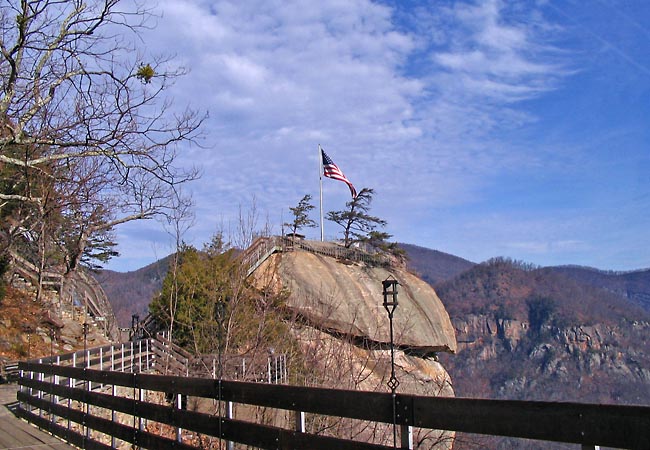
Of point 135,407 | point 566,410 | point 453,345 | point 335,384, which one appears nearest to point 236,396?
point 135,407

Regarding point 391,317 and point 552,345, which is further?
point 552,345

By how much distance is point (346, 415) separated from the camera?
4.56 meters

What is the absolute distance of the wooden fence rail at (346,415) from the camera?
10.8 feet

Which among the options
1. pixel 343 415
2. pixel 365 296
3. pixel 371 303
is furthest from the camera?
pixel 365 296

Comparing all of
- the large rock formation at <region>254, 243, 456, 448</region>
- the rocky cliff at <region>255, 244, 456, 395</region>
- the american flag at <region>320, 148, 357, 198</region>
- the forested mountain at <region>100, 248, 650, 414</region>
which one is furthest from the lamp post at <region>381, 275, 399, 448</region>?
the forested mountain at <region>100, 248, 650, 414</region>

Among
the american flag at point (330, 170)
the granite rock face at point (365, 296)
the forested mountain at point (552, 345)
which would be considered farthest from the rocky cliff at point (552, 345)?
the american flag at point (330, 170)

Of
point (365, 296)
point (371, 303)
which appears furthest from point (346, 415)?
point (365, 296)

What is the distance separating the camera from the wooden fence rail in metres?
3.29

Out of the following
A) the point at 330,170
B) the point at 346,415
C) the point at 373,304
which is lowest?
the point at 346,415

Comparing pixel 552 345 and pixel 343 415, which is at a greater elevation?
pixel 343 415

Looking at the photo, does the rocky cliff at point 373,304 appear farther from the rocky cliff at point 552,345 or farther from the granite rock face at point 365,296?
the rocky cliff at point 552,345

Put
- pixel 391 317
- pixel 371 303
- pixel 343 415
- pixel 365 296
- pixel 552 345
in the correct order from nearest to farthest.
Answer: pixel 343 415 → pixel 391 317 → pixel 371 303 → pixel 365 296 → pixel 552 345

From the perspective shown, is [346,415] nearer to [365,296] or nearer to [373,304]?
[373,304]

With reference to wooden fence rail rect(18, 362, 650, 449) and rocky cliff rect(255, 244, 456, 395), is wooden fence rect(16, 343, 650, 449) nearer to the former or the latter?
wooden fence rail rect(18, 362, 650, 449)
